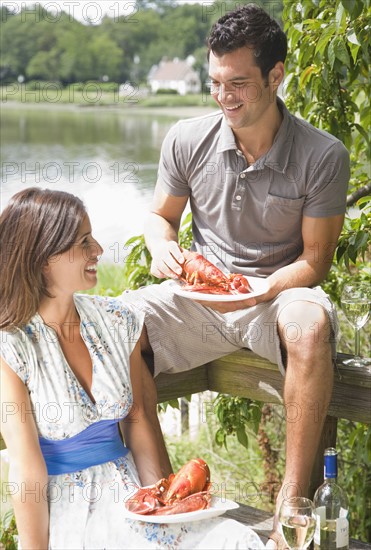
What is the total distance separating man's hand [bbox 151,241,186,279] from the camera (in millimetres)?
2213

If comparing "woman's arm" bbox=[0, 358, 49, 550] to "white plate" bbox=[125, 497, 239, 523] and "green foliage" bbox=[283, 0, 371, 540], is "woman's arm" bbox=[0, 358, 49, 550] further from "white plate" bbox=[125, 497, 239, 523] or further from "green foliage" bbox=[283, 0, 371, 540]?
"green foliage" bbox=[283, 0, 371, 540]

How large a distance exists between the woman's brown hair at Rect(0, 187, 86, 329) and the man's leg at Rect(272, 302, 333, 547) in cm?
60

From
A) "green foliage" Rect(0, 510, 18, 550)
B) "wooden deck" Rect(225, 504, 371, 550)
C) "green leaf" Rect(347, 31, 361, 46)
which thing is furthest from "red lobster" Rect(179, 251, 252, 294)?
"green foliage" Rect(0, 510, 18, 550)

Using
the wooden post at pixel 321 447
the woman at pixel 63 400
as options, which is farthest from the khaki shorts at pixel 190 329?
the woman at pixel 63 400

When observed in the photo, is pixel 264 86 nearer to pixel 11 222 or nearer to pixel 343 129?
pixel 343 129

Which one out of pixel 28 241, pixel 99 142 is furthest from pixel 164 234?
pixel 99 142

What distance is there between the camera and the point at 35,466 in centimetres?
162

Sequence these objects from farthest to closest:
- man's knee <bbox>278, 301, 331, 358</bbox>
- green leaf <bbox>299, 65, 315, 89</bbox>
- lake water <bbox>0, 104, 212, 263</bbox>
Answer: lake water <bbox>0, 104, 212, 263</bbox> → green leaf <bbox>299, 65, 315, 89</bbox> → man's knee <bbox>278, 301, 331, 358</bbox>

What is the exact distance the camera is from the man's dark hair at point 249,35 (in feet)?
7.34

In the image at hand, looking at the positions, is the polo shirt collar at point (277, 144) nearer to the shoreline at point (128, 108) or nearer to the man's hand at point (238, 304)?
the man's hand at point (238, 304)

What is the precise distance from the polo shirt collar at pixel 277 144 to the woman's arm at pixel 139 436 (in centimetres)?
67

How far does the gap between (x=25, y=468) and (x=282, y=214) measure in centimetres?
100

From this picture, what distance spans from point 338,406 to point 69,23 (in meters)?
5.01

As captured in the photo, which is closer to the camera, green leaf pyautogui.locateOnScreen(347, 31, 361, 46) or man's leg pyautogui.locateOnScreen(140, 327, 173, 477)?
man's leg pyautogui.locateOnScreen(140, 327, 173, 477)
